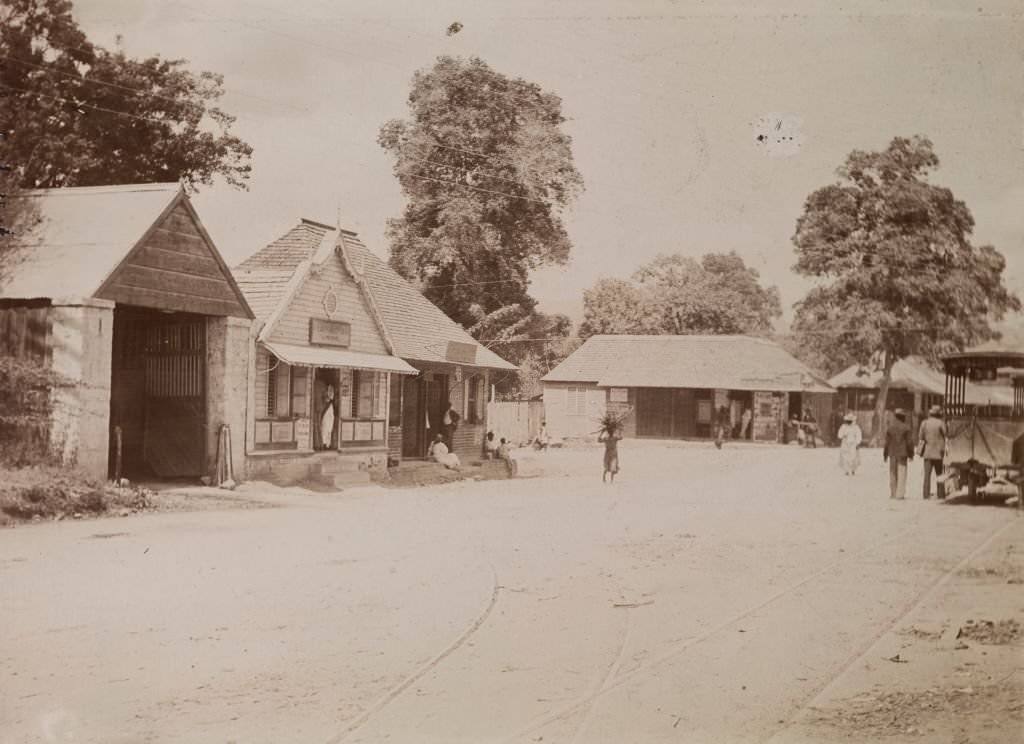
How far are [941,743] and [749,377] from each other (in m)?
6.33

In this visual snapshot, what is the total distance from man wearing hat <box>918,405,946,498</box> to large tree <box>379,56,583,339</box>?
483cm

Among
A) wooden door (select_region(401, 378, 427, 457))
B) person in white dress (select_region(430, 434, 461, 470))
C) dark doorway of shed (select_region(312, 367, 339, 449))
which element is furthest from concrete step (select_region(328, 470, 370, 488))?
wooden door (select_region(401, 378, 427, 457))

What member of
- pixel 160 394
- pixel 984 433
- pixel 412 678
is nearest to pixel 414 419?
pixel 160 394

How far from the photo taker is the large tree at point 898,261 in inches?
251

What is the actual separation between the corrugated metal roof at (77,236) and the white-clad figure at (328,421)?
5.42m

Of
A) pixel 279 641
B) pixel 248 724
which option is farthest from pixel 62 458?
pixel 248 724

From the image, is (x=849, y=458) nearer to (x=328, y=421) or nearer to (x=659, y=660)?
(x=328, y=421)

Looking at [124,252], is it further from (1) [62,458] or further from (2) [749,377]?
(2) [749,377]

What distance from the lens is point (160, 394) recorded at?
12984mm

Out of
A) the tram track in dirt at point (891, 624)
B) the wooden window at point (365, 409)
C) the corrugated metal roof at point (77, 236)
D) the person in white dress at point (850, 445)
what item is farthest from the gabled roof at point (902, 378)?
the wooden window at point (365, 409)

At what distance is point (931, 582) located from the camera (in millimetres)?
6754

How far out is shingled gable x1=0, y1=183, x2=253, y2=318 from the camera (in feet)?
32.5

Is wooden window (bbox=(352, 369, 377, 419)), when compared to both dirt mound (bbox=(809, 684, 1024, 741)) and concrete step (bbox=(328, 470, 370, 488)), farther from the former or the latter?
dirt mound (bbox=(809, 684, 1024, 741))

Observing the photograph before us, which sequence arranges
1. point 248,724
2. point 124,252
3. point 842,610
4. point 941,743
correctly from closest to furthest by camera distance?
point 248,724, point 941,743, point 842,610, point 124,252
